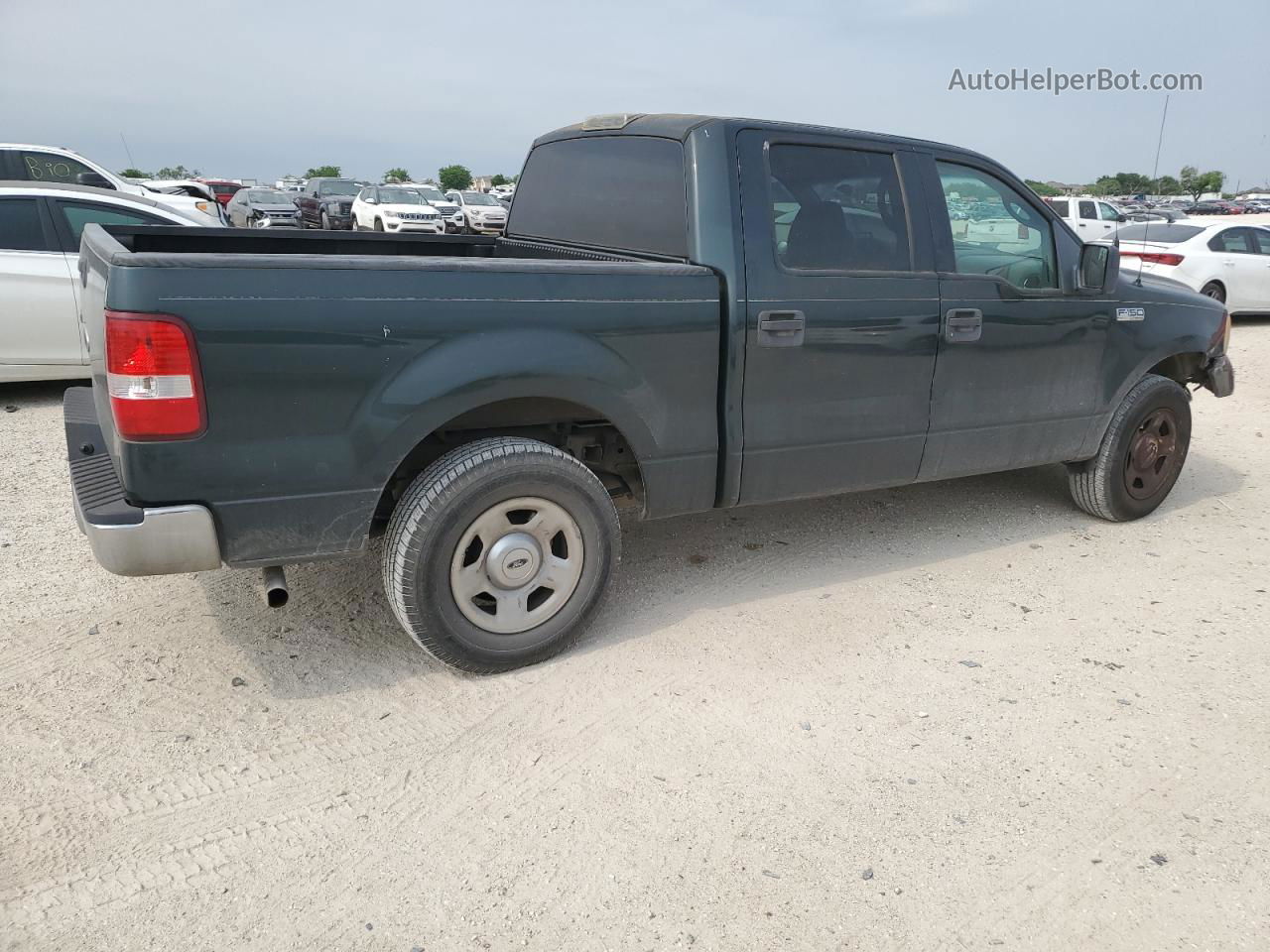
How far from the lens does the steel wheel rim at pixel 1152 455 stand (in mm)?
5094

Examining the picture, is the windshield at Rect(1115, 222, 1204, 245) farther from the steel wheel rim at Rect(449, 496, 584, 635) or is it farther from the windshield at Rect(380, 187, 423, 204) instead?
the windshield at Rect(380, 187, 423, 204)

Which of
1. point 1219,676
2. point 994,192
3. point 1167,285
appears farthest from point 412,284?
point 1167,285

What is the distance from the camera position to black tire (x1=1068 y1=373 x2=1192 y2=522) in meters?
4.96

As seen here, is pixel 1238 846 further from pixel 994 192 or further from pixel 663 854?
pixel 994 192

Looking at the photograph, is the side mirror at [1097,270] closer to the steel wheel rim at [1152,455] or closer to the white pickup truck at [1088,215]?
the steel wheel rim at [1152,455]

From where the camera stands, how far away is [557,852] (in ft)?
8.48

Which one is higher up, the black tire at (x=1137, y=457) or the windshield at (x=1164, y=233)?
the windshield at (x=1164, y=233)

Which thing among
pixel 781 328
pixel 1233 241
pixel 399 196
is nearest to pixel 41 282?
pixel 781 328

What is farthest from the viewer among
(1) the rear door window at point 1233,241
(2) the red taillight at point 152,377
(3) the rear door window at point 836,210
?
(1) the rear door window at point 1233,241

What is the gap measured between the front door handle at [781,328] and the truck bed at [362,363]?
0.63ft

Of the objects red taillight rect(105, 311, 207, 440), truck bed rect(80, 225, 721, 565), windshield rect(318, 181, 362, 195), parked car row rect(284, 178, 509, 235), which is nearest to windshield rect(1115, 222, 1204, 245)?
truck bed rect(80, 225, 721, 565)

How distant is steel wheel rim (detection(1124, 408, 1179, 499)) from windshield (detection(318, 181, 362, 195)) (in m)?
27.2

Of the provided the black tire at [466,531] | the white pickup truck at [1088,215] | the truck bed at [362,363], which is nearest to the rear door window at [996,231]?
the truck bed at [362,363]

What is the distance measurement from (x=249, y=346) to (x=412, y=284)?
52 centimetres
